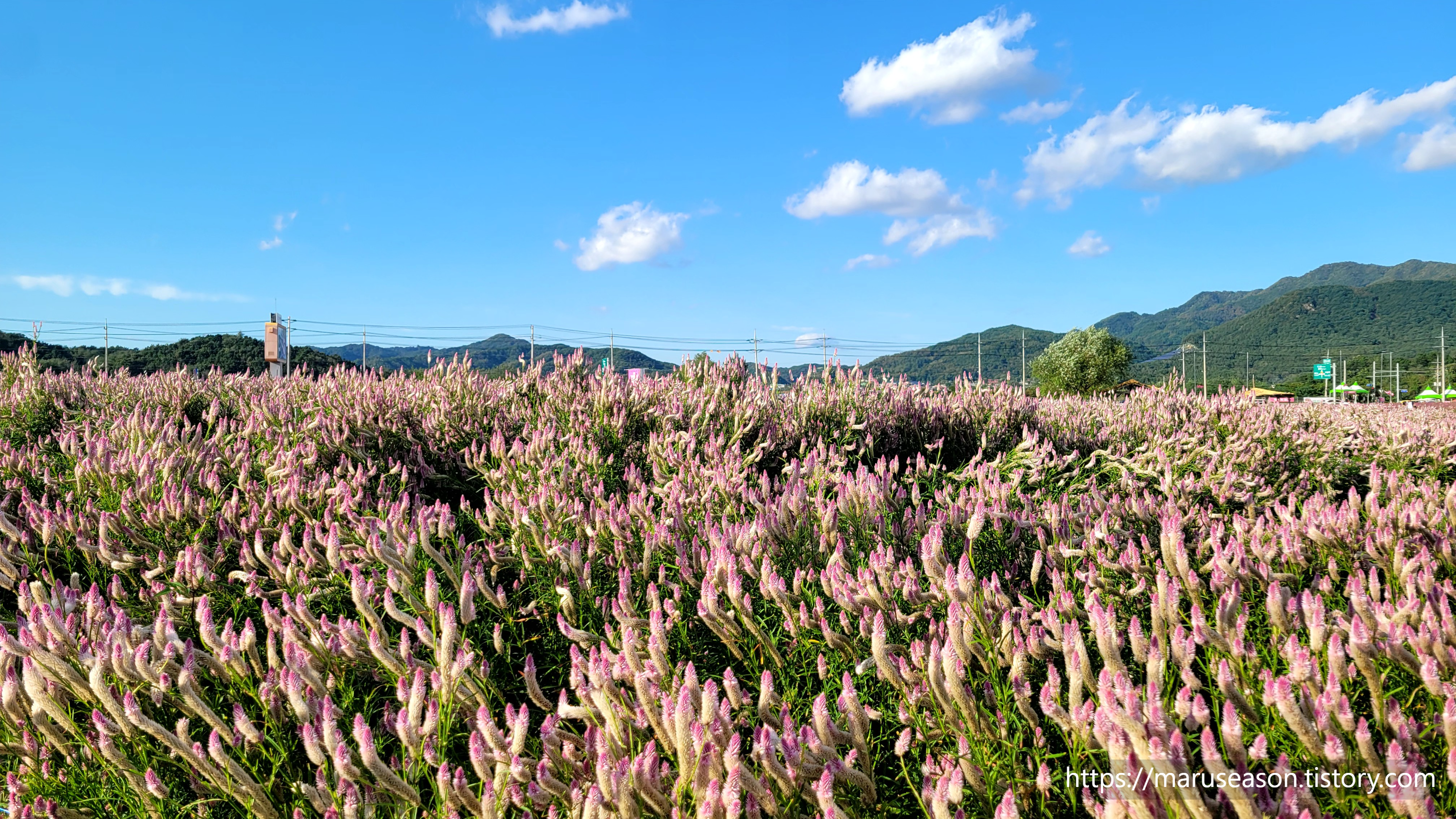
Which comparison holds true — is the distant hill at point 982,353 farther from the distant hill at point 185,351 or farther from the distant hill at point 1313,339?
the distant hill at point 185,351

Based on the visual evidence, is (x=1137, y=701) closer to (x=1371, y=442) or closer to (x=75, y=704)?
(x=75, y=704)

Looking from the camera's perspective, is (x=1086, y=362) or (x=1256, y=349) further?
(x=1256, y=349)

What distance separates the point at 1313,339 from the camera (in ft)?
577

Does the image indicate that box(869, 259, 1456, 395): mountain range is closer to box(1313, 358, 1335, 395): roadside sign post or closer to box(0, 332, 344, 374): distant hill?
box(1313, 358, 1335, 395): roadside sign post

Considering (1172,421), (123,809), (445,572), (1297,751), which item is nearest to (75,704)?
(123,809)

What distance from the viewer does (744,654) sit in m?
1.95

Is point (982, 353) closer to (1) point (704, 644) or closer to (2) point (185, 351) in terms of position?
(2) point (185, 351)

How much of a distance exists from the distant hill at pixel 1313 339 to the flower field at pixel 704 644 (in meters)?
132

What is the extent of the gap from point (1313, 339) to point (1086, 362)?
522ft

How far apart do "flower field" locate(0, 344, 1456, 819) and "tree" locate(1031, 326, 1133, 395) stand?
5321 cm

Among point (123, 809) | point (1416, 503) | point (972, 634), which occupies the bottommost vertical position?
point (123, 809)

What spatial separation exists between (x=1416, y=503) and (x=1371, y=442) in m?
4.76

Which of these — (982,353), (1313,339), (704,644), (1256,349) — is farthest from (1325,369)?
(704,644)

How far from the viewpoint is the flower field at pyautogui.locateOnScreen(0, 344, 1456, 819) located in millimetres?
1307
